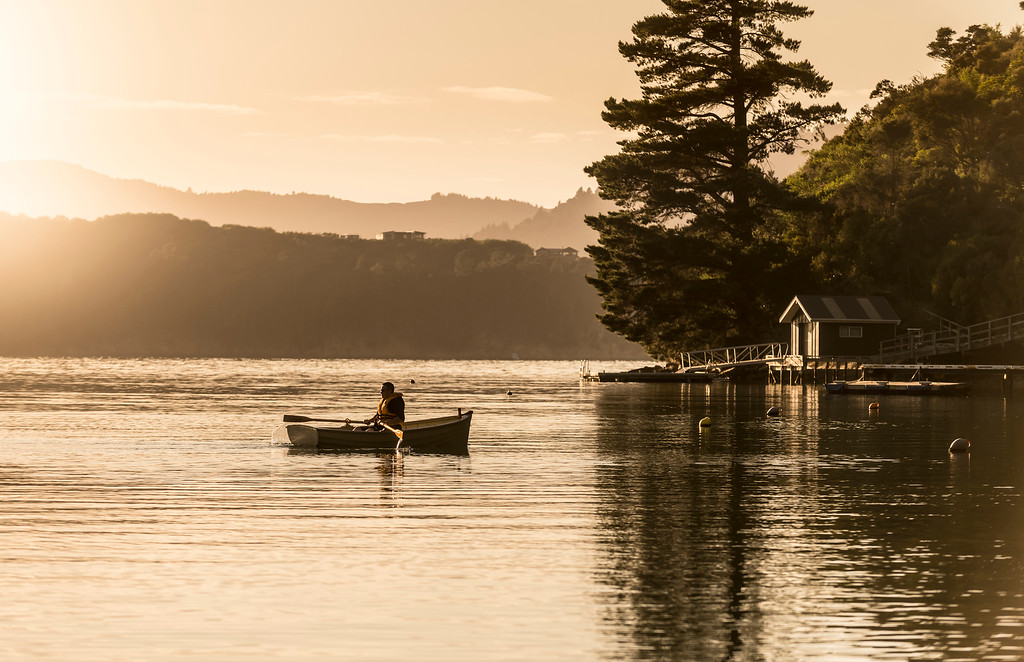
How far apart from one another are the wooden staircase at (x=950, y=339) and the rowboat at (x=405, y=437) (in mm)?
60953

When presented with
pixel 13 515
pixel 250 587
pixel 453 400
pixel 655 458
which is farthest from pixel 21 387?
pixel 250 587

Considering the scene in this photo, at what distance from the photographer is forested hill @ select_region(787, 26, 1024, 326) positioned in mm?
98438

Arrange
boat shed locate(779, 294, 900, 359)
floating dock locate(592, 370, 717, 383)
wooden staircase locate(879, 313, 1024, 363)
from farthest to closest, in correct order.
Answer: floating dock locate(592, 370, 717, 383) → boat shed locate(779, 294, 900, 359) → wooden staircase locate(879, 313, 1024, 363)

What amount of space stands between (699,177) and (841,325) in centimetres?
1614

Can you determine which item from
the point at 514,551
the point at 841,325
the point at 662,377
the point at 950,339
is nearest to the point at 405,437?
the point at 514,551

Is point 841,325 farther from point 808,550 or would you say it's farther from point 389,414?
point 808,550

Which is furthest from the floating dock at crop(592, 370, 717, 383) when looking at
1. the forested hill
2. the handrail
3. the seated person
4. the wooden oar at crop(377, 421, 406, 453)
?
the wooden oar at crop(377, 421, 406, 453)

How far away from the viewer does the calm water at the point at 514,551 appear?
14.3 meters

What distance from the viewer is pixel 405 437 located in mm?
38375

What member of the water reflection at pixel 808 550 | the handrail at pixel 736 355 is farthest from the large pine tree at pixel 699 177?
the water reflection at pixel 808 550

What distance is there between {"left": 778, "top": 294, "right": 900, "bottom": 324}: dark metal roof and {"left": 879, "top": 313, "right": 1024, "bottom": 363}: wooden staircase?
6.37 feet

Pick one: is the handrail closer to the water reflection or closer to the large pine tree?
the large pine tree

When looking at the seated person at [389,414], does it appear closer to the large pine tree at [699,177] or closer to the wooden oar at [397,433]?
the wooden oar at [397,433]

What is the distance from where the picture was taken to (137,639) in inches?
557
